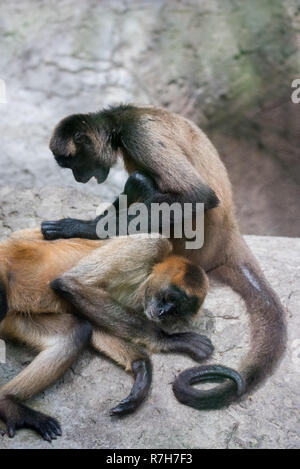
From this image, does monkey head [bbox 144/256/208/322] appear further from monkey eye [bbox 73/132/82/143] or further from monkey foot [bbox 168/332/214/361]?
monkey eye [bbox 73/132/82/143]

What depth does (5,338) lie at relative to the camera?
16.8ft

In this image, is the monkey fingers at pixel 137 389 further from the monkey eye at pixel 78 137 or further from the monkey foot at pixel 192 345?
the monkey eye at pixel 78 137

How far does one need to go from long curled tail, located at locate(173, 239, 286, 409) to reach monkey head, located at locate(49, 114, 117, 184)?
4.87 feet

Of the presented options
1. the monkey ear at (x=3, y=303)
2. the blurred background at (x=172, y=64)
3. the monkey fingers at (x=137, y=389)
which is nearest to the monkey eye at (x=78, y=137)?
the monkey ear at (x=3, y=303)

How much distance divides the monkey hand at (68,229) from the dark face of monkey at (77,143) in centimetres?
57

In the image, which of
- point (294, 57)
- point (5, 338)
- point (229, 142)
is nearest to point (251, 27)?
point (294, 57)

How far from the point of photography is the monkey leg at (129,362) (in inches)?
181

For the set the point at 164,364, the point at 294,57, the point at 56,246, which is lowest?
the point at 164,364

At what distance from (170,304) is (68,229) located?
133 centimetres

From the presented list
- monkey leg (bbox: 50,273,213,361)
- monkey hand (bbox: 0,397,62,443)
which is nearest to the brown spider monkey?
monkey leg (bbox: 50,273,213,361)

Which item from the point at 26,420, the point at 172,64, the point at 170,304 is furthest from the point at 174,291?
the point at 172,64

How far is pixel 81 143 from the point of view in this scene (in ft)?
19.4
